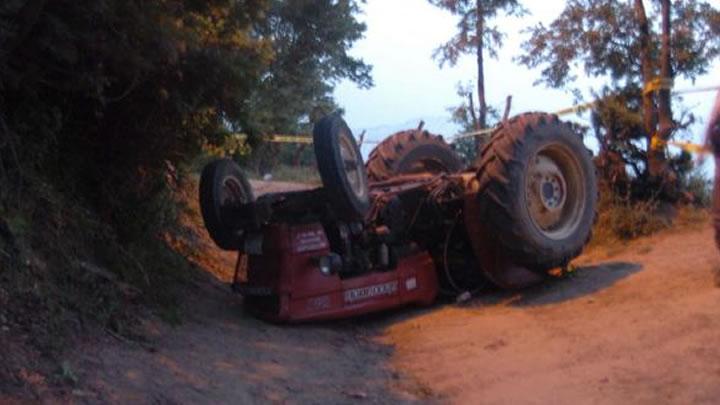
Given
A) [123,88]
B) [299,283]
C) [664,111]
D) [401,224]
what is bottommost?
[299,283]

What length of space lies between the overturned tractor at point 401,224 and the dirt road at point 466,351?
0.27 m

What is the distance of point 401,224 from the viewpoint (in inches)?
336

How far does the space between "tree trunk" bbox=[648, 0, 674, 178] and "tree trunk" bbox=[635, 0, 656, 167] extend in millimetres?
114

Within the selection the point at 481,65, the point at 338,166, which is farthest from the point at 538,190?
the point at 481,65

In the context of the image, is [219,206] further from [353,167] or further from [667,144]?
[667,144]

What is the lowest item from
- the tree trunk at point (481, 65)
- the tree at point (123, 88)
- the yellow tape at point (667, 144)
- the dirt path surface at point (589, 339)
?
the dirt path surface at point (589, 339)

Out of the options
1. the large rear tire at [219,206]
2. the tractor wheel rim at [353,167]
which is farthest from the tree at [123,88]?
the tractor wheel rim at [353,167]

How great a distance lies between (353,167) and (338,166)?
0.49m

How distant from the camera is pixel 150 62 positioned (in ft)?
20.3

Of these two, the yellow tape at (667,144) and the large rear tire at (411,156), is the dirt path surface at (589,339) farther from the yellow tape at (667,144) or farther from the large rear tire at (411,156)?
the large rear tire at (411,156)

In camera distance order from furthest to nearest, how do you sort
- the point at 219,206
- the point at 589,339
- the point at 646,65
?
the point at 646,65
the point at 219,206
the point at 589,339

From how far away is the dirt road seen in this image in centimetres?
516

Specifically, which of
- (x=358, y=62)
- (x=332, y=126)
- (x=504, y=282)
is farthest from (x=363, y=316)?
(x=358, y=62)

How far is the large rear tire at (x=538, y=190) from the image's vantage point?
805 centimetres
